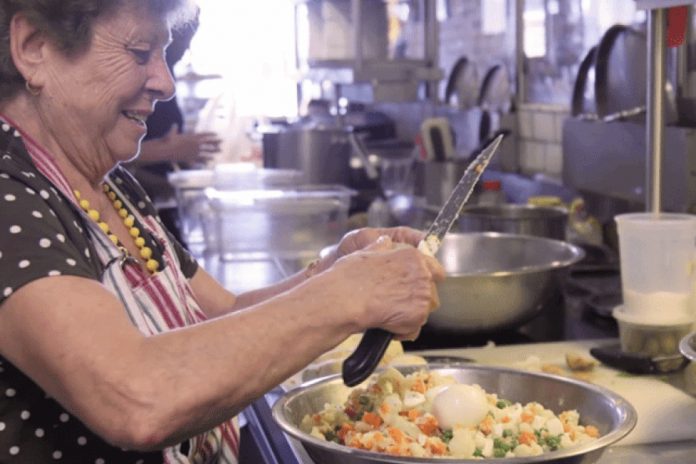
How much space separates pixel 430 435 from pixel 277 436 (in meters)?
0.38

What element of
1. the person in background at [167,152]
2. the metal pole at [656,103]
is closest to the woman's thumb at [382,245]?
the metal pole at [656,103]

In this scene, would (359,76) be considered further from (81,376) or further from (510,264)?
(81,376)

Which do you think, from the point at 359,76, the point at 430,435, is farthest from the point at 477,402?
the point at 359,76

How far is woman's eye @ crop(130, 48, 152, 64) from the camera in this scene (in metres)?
1.65

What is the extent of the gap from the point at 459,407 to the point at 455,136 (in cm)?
355

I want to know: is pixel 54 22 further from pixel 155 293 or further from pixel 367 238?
pixel 367 238

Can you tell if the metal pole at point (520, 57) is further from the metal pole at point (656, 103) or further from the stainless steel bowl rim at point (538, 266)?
the metal pole at point (656, 103)

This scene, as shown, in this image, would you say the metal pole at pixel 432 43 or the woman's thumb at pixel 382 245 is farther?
the metal pole at pixel 432 43

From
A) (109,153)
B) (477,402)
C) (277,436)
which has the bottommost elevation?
(277,436)

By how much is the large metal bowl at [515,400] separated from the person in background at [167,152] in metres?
2.49

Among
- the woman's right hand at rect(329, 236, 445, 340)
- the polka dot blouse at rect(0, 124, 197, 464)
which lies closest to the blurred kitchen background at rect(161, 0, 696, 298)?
the polka dot blouse at rect(0, 124, 197, 464)

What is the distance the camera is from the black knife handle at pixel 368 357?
150cm

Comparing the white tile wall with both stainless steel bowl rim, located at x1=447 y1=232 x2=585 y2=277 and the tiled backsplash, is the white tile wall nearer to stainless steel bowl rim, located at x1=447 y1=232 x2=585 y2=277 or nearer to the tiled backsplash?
the tiled backsplash

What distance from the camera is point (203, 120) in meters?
8.53
